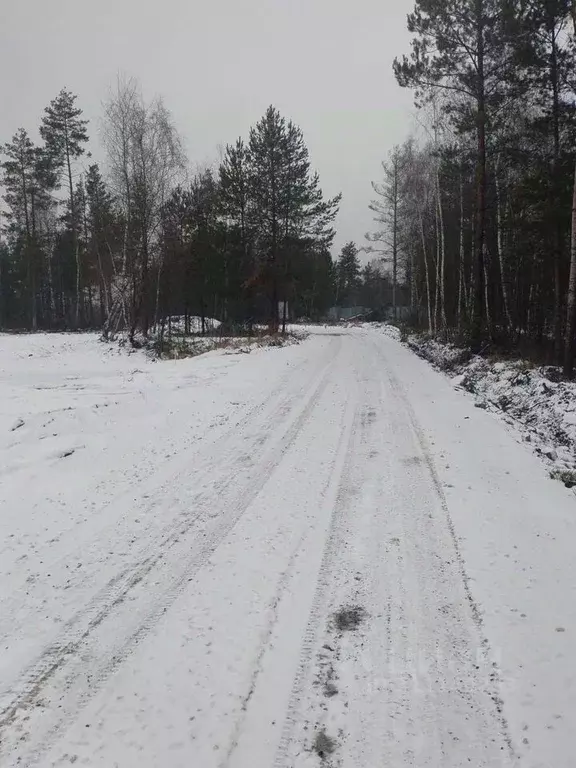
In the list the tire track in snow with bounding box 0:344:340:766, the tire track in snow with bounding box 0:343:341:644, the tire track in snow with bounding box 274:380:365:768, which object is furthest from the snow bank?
the tire track in snow with bounding box 0:344:340:766

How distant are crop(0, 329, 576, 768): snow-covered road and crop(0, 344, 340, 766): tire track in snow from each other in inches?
0.5

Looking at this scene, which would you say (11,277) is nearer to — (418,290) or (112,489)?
(418,290)

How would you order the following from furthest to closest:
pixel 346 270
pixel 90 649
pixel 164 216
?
pixel 346 270, pixel 164 216, pixel 90 649

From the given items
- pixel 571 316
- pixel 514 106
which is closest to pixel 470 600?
pixel 571 316

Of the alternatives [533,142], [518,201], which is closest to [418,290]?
[533,142]

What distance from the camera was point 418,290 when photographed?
3359 cm

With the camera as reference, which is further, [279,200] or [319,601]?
[279,200]

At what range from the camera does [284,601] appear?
10.6ft

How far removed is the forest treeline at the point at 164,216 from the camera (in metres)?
22.2

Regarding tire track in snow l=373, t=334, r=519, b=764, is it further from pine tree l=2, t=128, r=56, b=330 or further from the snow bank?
pine tree l=2, t=128, r=56, b=330

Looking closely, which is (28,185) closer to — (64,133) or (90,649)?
(64,133)

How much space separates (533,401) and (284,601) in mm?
6748

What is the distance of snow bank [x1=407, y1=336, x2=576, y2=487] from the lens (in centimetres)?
632

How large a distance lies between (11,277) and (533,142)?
5341 centimetres
